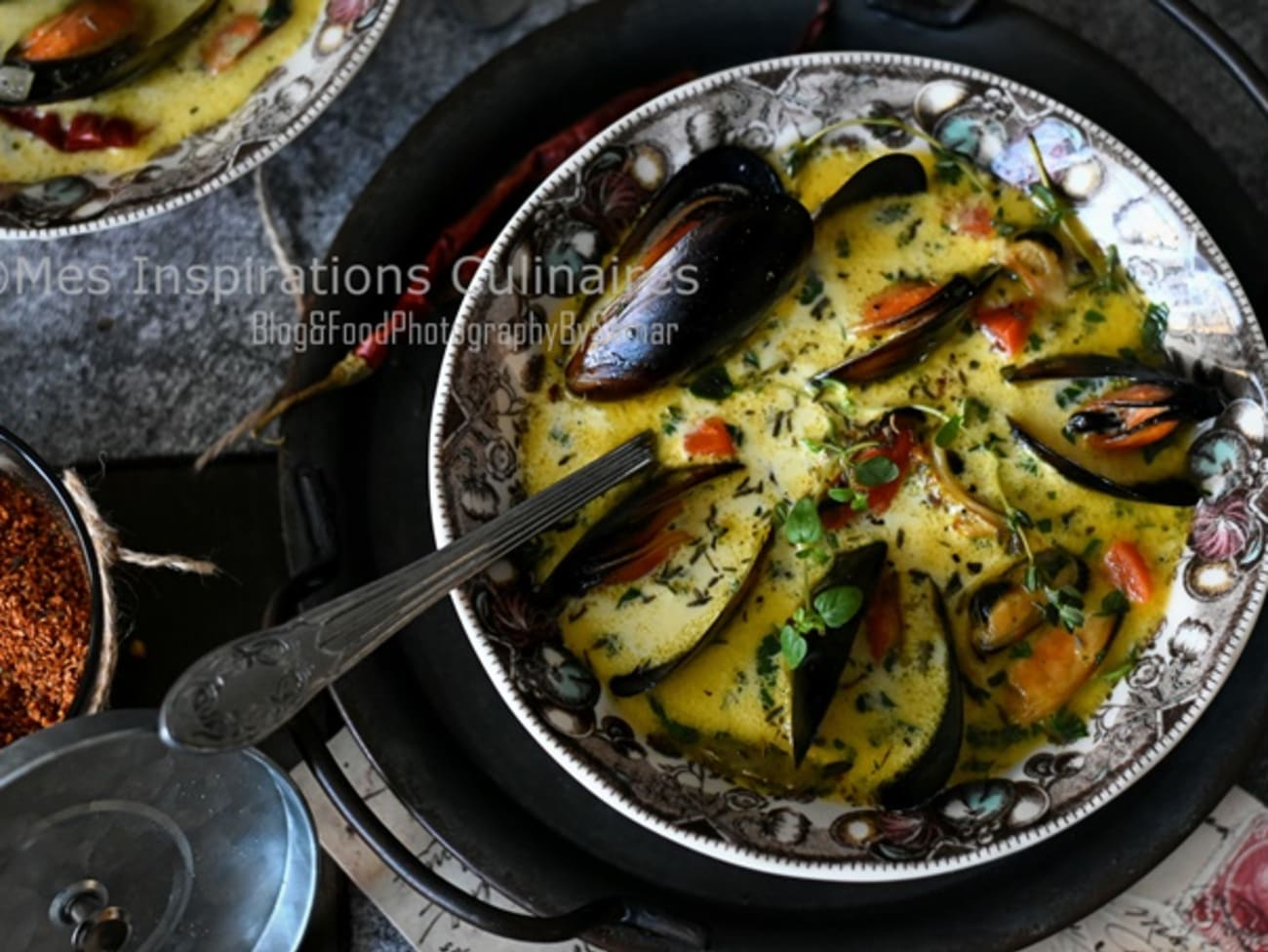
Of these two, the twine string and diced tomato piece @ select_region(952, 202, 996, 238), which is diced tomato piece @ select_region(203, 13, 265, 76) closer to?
the twine string

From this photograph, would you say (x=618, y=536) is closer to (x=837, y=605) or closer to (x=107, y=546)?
(x=837, y=605)

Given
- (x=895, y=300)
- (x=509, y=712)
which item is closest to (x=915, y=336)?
(x=895, y=300)

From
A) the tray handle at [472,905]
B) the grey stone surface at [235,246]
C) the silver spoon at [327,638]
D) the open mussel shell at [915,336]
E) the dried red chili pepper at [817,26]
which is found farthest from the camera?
the grey stone surface at [235,246]

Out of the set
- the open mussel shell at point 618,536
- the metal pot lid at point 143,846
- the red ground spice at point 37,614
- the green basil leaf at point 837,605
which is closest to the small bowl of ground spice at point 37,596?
the red ground spice at point 37,614

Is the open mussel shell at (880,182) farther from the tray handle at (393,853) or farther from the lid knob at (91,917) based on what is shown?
the lid knob at (91,917)

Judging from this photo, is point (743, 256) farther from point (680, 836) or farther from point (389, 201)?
point (680, 836)

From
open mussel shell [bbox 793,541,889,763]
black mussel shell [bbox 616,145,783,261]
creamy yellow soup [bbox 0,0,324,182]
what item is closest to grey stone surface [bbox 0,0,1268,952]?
creamy yellow soup [bbox 0,0,324,182]

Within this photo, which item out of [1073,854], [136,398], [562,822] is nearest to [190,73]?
[136,398]
